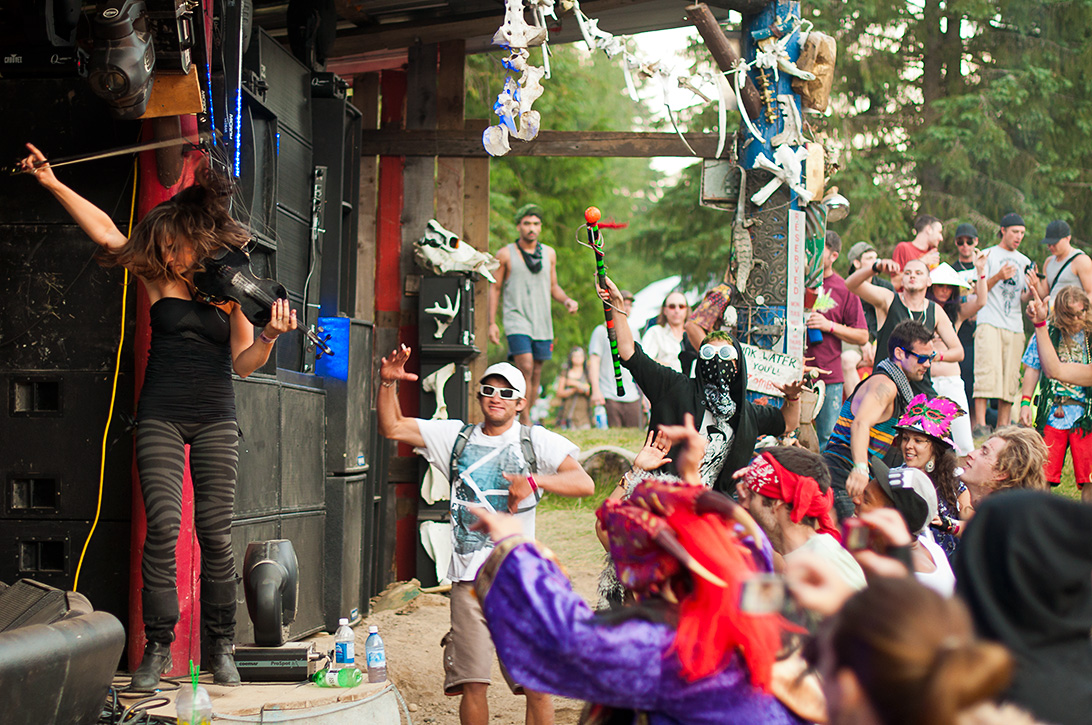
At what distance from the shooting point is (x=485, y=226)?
30.9ft

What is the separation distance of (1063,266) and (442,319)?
182 inches

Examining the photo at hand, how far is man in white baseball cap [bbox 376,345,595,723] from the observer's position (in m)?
4.75

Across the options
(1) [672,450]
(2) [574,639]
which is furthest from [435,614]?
(2) [574,639]

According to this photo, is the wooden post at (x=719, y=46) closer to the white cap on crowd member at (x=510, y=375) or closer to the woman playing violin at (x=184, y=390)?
the white cap on crowd member at (x=510, y=375)

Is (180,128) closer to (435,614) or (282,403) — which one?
(282,403)

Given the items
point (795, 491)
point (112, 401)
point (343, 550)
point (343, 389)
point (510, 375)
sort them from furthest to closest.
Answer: point (343, 389)
point (343, 550)
point (112, 401)
point (510, 375)
point (795, 491)

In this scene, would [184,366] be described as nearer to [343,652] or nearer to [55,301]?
[55,301]

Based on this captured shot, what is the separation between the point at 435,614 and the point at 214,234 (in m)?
3.99

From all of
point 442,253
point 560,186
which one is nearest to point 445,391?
point 442,253

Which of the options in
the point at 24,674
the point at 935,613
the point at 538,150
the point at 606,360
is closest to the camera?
the point at 935,613

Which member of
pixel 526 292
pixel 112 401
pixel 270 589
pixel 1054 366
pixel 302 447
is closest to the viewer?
pixel 270 589

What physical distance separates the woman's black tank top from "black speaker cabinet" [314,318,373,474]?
2581 mm

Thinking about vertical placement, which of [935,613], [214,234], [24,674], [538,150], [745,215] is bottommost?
[24,674]

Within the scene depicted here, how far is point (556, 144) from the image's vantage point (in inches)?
355
